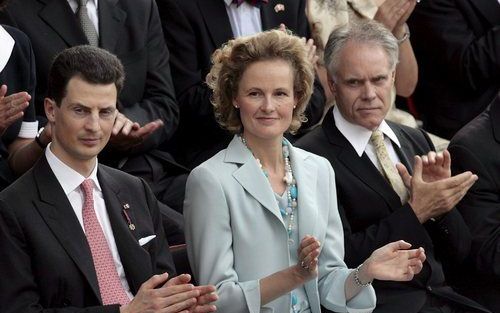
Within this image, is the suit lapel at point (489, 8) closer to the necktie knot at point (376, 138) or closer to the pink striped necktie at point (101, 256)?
the necktie knot at point (376, 138)

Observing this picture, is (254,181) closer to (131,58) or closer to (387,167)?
(387,167)

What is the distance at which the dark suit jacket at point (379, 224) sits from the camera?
5137 mm

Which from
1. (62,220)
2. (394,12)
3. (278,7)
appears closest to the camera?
(62,220)

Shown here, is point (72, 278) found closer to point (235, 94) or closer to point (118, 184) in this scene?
point (118, 184)

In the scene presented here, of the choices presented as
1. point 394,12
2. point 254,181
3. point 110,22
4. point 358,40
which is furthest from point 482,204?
point 110,22

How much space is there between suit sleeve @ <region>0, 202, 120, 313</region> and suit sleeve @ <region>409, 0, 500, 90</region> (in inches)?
128

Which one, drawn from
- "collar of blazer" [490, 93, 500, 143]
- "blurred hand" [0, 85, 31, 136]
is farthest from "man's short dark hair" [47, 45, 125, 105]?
"collar of blazer" [490, 93, 500, 143]

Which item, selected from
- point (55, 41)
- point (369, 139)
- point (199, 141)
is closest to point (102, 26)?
→ point (55, 41)

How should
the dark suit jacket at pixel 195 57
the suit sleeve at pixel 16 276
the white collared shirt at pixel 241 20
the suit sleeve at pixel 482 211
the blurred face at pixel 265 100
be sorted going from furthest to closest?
the white collared shirt at pixel 241 20, the dark suit jacket at pixel 195 57, the suit sleeve at pixel 482 211, the blurred face at pixel 265 100, the suit sleeve at pixel 16 276

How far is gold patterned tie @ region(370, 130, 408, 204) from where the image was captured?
5.39m

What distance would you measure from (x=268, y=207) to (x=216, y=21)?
1.51 metres

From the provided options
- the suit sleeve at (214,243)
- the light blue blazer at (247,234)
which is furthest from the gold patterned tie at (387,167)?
the suit sleeve at (214,243)

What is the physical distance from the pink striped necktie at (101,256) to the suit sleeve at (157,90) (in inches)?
46.7

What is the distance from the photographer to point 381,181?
5.28m
